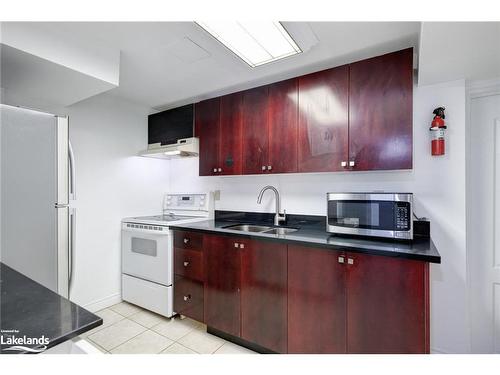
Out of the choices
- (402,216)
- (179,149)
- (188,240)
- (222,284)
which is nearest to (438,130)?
(402,216)

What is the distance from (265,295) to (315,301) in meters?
0.37

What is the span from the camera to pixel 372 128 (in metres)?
1.76

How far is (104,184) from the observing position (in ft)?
8.64

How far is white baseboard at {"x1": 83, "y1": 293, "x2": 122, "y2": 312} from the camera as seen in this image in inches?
97.4

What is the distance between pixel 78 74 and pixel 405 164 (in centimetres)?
231

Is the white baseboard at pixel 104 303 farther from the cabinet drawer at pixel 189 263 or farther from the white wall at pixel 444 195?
the white wall at pixel 444 195

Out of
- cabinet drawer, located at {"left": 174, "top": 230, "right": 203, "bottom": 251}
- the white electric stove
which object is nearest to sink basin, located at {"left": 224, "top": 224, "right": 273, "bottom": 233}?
cabinet drawer, located at {"left": 174, "top": 230, "right": 203, "bottom": 251}

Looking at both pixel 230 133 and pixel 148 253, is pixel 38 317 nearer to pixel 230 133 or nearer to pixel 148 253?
pixel 148 253

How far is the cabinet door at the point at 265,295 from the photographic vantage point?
172 centimetres

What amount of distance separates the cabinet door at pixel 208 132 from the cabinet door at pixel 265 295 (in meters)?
1.09

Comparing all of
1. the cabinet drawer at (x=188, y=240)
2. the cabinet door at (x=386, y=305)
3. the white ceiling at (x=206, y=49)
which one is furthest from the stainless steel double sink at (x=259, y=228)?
the white ceiling at (x=206, y=49)

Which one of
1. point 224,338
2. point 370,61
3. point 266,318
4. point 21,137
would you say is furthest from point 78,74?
point 224,338

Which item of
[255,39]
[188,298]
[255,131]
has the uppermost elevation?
[255,39]
